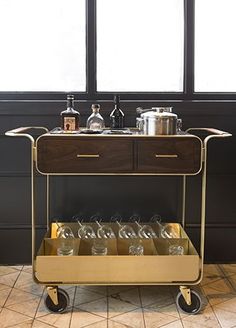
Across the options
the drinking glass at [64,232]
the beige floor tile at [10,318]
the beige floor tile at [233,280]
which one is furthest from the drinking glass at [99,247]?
the beige floor tile at [233,280]

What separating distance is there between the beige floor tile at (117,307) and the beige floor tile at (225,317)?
38 centimetres

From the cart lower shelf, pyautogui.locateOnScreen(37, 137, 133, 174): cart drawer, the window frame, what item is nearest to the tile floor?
the cart lower shelf

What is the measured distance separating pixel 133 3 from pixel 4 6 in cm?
74

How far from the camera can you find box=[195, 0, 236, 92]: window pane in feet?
8.86

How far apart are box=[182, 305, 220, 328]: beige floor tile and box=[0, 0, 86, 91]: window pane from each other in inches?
56.1

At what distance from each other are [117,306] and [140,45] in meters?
1.47

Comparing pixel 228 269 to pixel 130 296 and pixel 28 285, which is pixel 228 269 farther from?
pixel 28 285

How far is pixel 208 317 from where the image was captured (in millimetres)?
2051

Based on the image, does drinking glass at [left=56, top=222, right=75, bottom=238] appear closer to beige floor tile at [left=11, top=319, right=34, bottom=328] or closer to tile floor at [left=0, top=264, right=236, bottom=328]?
tile floor at [left=0, top=264, right=236, bottom=328]

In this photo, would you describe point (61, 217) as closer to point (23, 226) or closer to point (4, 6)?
point (23, 226)

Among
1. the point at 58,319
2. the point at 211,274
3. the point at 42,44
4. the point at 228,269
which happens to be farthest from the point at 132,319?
the point at 42,44

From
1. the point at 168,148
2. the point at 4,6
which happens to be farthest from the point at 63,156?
the point at 4,6

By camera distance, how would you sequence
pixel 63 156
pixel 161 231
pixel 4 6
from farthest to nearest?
pixel 4 6 → pixel 161 231 → pixel 63 156

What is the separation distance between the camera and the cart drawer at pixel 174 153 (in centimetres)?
200
